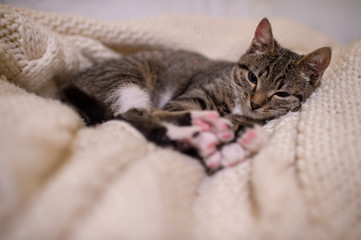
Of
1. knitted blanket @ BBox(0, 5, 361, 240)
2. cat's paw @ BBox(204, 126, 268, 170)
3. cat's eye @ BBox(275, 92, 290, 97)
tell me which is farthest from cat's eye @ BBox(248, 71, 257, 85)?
cat's paw @ BBox(204, 126, 268, 170)

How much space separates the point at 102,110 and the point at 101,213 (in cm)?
66

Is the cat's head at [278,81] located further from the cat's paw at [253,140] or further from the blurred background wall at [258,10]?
the blurred background wall at [258,10]

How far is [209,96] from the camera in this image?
51.6 inches

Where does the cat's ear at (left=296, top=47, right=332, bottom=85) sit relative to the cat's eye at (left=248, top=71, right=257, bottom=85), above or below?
above

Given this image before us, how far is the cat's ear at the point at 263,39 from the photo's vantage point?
3.93ft

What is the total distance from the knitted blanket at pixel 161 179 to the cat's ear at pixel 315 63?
92 mm

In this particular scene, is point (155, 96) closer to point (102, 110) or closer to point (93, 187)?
point (102, 110)

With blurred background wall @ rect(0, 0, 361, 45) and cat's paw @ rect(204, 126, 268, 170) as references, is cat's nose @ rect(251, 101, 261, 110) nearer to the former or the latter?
cat's paw @ rect(204, 126, 268, 170)

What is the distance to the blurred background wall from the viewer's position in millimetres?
1951

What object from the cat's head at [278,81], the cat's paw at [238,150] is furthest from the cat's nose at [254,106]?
the cat's paw at [238,150]

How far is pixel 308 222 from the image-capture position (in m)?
0.66

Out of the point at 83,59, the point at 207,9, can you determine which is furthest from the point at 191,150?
the point at 207,9

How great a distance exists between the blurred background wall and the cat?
75 centimetres

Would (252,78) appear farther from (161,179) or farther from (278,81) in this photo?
(161,179)
